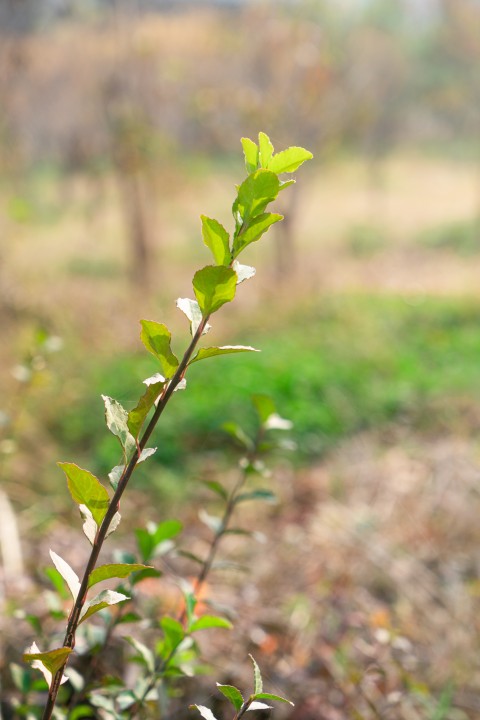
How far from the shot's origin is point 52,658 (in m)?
0.59

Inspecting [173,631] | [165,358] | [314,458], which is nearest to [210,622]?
[173,631]

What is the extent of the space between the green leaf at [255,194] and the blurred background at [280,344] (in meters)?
0.37

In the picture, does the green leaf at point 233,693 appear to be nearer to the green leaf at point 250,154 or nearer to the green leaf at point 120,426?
the green leaf at point 120,426

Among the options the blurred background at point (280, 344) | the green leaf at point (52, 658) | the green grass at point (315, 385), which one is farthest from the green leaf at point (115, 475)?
the green grass at point (315, 385)

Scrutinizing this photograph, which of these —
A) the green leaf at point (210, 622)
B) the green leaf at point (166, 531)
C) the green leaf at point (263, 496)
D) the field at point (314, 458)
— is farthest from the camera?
the field at point (314, 458)

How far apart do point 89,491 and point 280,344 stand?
5104 millimetres

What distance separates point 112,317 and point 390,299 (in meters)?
2.78

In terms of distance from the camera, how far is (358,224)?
1634 centimetres

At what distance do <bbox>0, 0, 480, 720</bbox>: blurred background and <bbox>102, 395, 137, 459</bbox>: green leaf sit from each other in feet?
0.95

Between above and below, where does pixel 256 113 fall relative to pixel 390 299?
above

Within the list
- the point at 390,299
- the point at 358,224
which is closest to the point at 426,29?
the point at 358,224

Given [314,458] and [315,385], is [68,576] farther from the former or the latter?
[315,385]

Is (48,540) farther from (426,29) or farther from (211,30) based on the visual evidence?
(426,29)

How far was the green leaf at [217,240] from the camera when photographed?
58 centimetres
